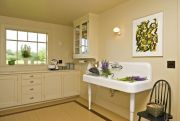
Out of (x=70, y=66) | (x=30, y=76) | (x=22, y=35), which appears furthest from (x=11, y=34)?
(x=70, y=66)

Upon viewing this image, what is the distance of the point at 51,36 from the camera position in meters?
4.36

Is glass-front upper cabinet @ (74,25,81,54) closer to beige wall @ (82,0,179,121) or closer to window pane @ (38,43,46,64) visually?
beige wall @ (82,0,179,121)

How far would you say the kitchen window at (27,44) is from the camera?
3.79 meters

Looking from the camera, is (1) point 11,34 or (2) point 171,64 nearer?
(2) point 171,64

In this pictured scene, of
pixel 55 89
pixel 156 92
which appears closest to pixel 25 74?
pixel 55 89

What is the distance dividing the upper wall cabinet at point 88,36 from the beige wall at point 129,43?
0.15 m

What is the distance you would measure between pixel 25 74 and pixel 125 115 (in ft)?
8.52

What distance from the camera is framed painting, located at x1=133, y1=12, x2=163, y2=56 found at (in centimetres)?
215

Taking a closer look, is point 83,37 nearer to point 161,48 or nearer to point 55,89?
point 55,89

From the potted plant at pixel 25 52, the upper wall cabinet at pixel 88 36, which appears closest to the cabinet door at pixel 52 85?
the potted plant at pixel 25 52

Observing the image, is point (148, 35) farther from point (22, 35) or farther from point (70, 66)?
point (22, 35)

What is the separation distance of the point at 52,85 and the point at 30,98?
65 centimetres

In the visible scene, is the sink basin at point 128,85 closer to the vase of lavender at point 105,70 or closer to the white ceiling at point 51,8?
the vase of lavender at point 105,70

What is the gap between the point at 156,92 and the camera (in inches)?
87.0
